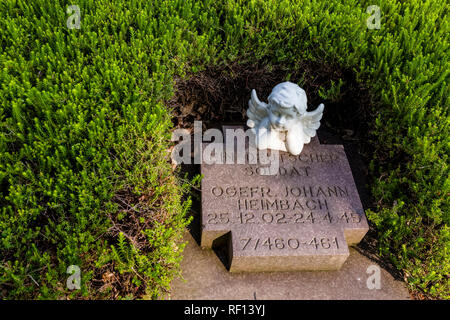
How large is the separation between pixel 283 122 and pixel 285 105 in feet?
0.87

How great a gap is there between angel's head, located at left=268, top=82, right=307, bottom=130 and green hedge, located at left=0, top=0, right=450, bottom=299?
100cm

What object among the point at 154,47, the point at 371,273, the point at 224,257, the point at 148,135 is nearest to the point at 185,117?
the point at 154,47

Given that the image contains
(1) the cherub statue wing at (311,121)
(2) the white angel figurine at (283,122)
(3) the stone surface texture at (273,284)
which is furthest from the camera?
(1) the cherub statue wing at (311,121)

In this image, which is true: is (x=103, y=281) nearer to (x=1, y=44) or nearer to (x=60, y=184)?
(x=60, y=184)

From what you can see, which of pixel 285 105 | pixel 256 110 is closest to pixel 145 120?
pixel 256 110

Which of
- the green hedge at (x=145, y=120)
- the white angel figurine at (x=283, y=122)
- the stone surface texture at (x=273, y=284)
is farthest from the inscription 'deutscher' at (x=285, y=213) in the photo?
the green hedge at (x=145, y=120)

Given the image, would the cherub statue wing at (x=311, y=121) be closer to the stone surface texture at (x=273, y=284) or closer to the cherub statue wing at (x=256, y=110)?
the cherub statue wing at (x=256, y=110)

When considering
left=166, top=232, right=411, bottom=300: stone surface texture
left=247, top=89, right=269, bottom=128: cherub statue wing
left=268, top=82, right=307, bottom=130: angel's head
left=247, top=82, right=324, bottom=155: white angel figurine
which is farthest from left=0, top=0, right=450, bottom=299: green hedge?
left=268, top=82, right=307, bottom=130: angel's head

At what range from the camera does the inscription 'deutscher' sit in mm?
3789

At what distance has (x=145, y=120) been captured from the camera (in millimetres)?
3797

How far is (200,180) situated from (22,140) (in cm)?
190

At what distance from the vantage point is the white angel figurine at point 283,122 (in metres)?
3.97

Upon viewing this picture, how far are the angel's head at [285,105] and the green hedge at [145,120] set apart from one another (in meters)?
1.00

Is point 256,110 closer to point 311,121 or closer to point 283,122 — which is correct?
point 283,122
